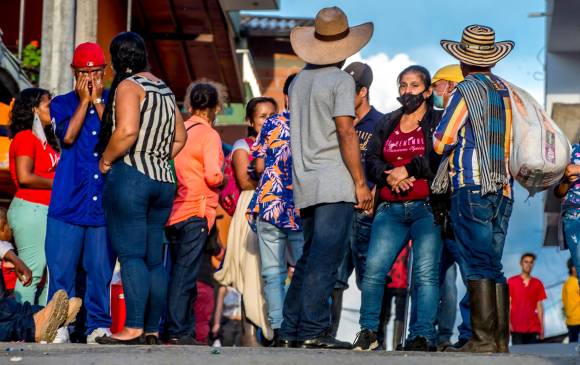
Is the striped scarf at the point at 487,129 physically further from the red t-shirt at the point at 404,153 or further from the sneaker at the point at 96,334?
the sneaker at the point at 96,334

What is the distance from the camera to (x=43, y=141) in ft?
34.6

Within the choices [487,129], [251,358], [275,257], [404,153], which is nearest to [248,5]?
[275,257]

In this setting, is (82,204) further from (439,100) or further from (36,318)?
(439,100)

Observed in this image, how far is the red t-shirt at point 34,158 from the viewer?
10.5 m

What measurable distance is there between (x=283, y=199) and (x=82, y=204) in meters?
1.49

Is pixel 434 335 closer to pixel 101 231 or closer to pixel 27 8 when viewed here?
pixel 101 231

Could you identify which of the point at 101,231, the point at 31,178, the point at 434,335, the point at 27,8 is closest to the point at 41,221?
the point at 31,178

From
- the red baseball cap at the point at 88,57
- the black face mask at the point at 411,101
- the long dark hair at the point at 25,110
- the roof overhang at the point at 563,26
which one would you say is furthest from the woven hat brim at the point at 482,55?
the roof overhang at the point at 563,26

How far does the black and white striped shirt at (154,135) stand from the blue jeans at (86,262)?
38.9 inches

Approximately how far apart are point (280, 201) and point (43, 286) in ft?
7.52

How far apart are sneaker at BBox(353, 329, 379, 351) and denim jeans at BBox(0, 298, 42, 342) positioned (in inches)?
88.1

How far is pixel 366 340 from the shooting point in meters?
9.22

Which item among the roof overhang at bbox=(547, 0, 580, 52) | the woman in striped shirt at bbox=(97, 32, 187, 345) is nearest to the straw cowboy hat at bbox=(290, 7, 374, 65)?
the woman in striped shirt at bbox=(97, 32, 187, 345)

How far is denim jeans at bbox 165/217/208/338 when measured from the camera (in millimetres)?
10141
